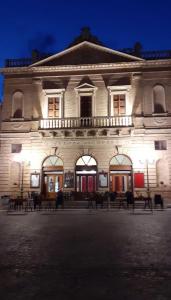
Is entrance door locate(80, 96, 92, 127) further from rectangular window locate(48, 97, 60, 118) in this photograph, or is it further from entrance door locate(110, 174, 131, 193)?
entrance door locate(110, 174, 131, 193)

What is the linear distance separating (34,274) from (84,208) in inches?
717

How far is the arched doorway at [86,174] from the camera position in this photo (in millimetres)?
27109

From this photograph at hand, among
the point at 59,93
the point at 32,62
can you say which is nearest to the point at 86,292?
the point at 59,93

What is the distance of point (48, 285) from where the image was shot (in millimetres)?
4898

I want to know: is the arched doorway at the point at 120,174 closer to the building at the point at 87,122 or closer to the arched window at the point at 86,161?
the building at the point at 87,122

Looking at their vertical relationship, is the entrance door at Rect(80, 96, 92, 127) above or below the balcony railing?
above

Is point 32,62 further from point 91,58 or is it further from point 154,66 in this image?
point 154,66

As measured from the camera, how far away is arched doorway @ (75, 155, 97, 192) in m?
27.1

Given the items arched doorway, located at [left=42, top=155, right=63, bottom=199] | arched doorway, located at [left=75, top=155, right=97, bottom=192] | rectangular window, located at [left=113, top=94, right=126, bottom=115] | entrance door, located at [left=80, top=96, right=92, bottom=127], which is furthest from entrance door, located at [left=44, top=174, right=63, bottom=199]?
rectangular window, located at [left=113, top=94, right=126, bottom=115]

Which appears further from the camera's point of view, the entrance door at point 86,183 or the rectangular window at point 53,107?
the rectangular window at point 53,107

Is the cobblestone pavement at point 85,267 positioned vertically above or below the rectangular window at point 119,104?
below

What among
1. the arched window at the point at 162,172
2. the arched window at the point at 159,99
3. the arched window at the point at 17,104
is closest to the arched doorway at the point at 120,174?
the arched window at the point at 162,172

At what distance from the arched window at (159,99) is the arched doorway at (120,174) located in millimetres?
5217

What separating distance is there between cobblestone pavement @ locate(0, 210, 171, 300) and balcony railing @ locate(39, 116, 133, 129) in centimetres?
1764
